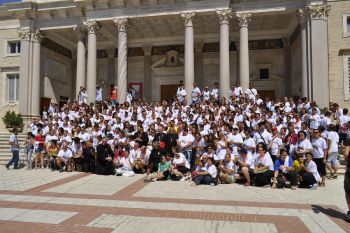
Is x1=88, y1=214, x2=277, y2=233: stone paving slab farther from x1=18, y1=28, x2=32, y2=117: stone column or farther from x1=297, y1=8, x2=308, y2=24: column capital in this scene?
x1=18, y1=28, x2=32, y2=117: stone column

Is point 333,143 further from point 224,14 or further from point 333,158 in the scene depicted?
point 224,14

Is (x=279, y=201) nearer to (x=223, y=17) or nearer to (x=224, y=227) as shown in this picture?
(x=224, y=227)

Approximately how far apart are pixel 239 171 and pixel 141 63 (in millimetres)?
19902

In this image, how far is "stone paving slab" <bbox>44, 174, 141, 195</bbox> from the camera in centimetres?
994

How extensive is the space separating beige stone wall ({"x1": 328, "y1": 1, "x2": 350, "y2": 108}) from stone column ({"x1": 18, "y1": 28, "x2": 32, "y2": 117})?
21.2 meters

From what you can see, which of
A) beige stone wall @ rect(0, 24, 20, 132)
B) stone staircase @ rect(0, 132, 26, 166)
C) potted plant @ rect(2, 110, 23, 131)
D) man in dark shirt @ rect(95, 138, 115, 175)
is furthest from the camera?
beige stone wall @ rect(0, 24, 20, 132)

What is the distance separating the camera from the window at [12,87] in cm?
2728

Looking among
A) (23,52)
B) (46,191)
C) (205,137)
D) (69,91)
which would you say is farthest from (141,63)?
(46,191)

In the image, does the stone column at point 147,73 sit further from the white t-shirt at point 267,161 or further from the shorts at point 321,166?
the shorts at point 321,166

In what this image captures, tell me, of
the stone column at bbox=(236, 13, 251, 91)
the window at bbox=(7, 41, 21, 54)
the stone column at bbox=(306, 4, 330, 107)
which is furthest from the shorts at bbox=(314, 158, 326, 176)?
the window at bbox=(7, 41, 21, 54)

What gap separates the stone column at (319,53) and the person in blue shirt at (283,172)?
10.0 meters

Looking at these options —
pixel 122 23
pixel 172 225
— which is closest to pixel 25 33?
pixel 122 23

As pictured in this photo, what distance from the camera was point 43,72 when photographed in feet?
87.9

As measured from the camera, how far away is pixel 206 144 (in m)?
12.4
